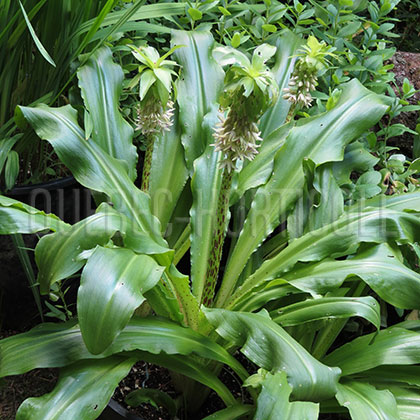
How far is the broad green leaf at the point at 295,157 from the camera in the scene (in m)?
1.43

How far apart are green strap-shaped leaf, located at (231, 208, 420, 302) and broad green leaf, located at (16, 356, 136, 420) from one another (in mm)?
388

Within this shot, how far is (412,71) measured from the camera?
6.92 feet

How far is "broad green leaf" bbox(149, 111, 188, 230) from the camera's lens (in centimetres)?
150

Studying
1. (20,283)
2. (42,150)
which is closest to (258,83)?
(42,150)

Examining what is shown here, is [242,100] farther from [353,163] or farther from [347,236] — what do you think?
[353,163]

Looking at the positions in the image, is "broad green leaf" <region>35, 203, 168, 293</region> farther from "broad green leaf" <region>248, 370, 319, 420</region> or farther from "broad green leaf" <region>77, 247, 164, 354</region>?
"broad green leaf" <region>248, 370, 319, 420</region>

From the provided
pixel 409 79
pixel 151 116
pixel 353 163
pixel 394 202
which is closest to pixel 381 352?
pixel 394 202

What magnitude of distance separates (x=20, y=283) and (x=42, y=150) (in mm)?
391

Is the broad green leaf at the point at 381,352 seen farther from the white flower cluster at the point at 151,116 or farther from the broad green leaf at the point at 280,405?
the white flower cluster at the point at 151,116

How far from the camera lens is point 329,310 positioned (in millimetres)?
1157

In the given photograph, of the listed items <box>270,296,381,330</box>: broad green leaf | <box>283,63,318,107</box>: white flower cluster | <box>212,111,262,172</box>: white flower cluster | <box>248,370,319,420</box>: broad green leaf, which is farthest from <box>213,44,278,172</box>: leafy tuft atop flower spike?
<box>248,370,319,420</box>: broad green leaf

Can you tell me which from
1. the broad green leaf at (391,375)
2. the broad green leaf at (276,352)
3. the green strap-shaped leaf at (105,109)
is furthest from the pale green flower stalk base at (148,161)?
the broad green leaf at (391,375)

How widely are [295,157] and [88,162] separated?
54 cm

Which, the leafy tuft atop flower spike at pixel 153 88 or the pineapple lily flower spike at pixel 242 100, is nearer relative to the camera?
the pineapple lily flower spike at pixel 242 100
